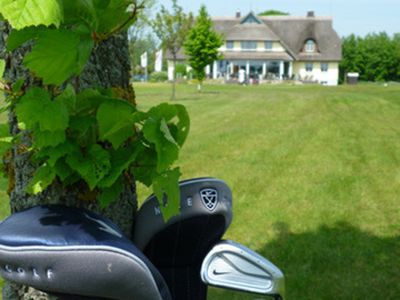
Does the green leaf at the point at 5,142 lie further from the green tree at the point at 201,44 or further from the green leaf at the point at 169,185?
the green tree at the point at 201,44

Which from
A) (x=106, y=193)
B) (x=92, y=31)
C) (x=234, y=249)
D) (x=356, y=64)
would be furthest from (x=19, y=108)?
(x=356, y=64)

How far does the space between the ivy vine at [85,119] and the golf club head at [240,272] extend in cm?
52

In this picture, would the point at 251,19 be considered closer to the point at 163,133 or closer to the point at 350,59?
the point at 350,59

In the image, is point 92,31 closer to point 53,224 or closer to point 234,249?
point 53,224

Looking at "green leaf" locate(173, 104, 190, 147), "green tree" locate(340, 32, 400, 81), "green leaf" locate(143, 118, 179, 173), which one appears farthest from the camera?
"green tree" locate(340, 32, 400, 81)

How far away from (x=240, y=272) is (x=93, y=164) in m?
0.76

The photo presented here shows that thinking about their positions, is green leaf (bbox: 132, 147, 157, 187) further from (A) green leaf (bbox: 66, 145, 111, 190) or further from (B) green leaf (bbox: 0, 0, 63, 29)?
(B) green leaf (bbox: 0, 0, 63, 29)

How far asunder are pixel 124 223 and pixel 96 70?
2.03 ft

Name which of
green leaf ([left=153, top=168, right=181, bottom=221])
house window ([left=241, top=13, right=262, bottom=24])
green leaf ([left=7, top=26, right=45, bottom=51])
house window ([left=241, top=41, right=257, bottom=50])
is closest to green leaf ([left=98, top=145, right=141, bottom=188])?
green leaf ([left=153, top=168, right=181, bottom=221])

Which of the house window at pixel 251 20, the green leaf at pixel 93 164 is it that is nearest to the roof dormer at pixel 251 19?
the house window at pixel 251 20

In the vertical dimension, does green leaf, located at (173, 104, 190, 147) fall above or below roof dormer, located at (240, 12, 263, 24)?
below

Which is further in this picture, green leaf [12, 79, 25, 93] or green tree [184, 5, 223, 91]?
green tree [184, 5, 223, 91]

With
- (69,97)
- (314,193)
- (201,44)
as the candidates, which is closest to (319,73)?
(201,44)

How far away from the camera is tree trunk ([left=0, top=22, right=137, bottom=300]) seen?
6.39 feet
